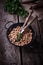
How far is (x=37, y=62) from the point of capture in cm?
149

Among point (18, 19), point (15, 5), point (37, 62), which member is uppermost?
point (15, 5)

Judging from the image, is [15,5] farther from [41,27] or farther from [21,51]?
[21,51]

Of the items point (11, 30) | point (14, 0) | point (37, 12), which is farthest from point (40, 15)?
point (14, 0)

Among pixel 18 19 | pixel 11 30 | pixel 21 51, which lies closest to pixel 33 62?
pixel 21 51

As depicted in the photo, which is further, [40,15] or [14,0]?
[14,0]

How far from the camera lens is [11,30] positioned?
1580 millimetres

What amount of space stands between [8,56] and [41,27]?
40 cm

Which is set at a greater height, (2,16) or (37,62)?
(2,16)

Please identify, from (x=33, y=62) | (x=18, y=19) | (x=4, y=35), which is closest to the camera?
(x=33, y=62)

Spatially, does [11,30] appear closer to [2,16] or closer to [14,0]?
[2,16]

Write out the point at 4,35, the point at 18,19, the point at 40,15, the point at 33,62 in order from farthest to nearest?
the point at 18,19
the point at 4,35
the point at 33,62
the point at 40,15

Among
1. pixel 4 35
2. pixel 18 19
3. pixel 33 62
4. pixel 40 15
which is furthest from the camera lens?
pixel 18 19

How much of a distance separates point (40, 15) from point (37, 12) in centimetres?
3

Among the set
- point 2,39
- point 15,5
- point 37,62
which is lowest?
point 37,62
